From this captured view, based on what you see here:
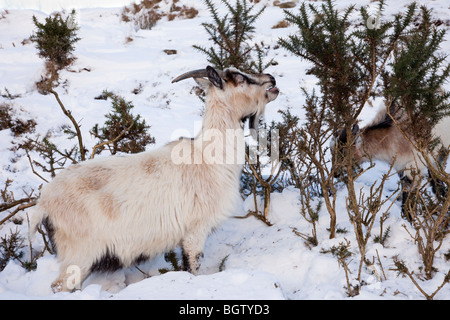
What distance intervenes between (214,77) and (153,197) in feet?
3.94

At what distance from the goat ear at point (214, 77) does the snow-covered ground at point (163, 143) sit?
163cm

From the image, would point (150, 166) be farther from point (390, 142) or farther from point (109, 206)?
point (390, 142)

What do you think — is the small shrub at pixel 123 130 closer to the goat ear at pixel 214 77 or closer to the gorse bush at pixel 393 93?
Answer: the goat ear at pixel 214 77

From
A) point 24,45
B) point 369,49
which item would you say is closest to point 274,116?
point 369,49

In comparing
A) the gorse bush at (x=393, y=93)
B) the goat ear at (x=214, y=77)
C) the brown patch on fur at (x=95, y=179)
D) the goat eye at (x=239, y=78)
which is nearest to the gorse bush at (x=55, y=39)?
the brown patch on fur at (x=95, y=179)

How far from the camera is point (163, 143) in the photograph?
7.16 m

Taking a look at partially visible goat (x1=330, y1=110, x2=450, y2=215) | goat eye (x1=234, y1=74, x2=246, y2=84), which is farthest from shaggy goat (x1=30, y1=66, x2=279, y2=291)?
partially visible goat (x1=330, y1=110, x2=450, y2=215)

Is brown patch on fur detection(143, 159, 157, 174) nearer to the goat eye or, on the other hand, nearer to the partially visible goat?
the goat eye

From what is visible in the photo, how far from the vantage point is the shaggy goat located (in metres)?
2.66

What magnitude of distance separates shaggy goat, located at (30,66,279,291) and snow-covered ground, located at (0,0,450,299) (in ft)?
1.06

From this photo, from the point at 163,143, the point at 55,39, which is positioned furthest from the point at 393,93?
the point at 55,39

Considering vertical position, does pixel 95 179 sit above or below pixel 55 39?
below

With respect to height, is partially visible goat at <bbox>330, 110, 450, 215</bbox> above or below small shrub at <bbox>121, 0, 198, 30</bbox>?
below

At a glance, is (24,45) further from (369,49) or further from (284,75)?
(369,49)
